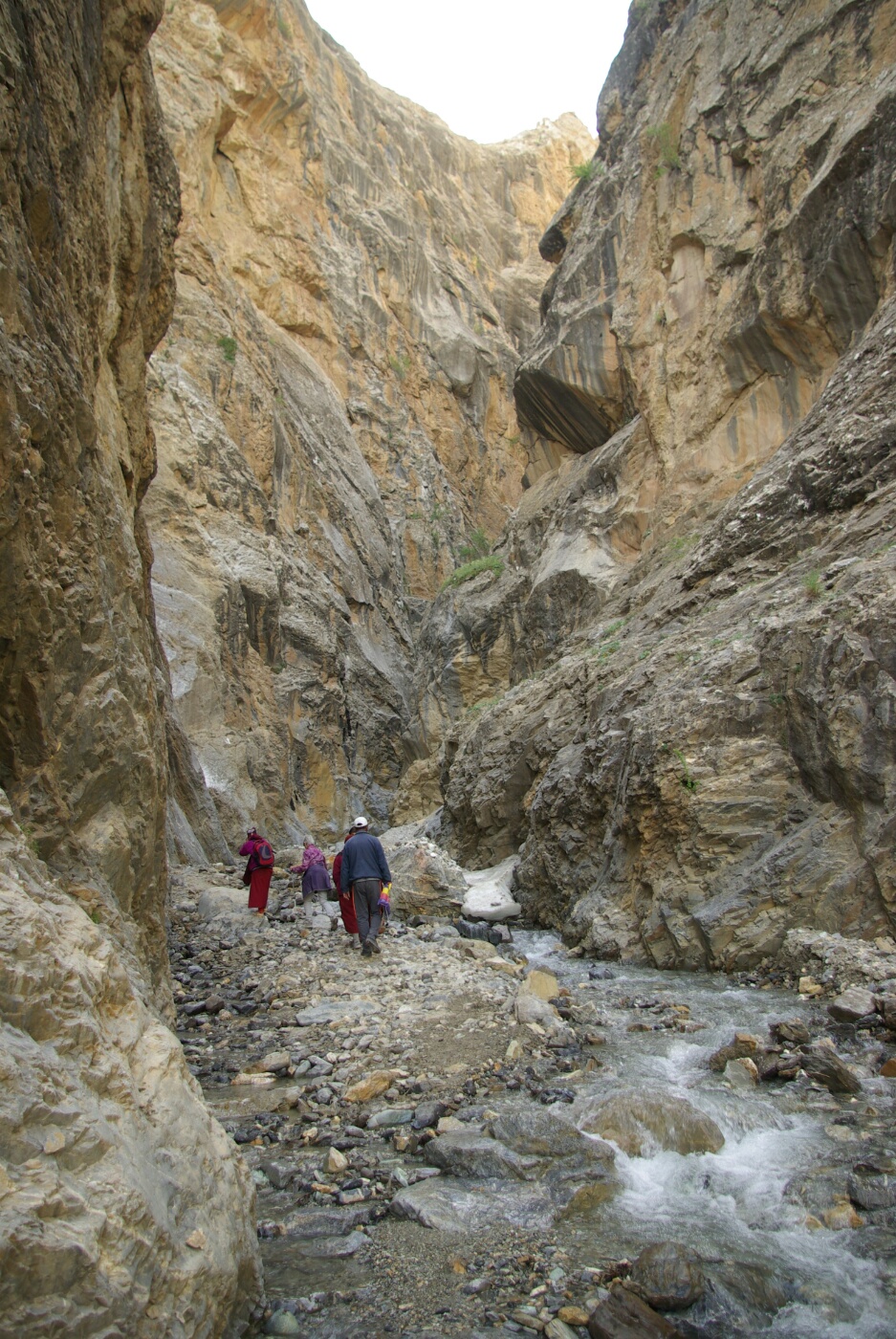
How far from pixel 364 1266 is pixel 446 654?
22649 millimetres

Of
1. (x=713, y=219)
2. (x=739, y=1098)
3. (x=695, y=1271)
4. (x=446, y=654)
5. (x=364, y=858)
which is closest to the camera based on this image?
(x=695, y=1271)

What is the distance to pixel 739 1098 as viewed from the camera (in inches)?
182

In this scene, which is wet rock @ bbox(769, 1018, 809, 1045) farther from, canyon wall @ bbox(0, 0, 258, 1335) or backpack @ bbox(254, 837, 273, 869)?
backpack @ bbox(254, 837, 273, 869)

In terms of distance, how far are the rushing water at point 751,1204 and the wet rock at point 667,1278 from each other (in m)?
0.08

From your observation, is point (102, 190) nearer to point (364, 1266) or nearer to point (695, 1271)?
point (364, 1266)

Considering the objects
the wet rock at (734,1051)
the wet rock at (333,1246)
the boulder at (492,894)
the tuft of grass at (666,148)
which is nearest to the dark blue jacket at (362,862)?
the boulder at (492,894)

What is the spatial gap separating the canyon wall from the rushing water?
1.75 m

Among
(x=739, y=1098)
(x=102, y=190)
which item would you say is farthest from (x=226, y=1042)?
(x=102, y=190)

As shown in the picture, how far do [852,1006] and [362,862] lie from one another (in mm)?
4612

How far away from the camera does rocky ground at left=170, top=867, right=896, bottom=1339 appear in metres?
3.00

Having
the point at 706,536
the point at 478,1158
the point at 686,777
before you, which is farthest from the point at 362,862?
the point at 706,536

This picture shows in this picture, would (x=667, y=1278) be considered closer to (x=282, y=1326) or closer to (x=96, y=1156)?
(x=282, y=1326)

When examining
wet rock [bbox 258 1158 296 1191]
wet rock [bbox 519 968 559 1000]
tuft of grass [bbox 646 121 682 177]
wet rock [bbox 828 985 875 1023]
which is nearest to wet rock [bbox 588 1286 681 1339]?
wet rock [bbox 258 1158 296 1191]

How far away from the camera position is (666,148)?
19219 millimetres
